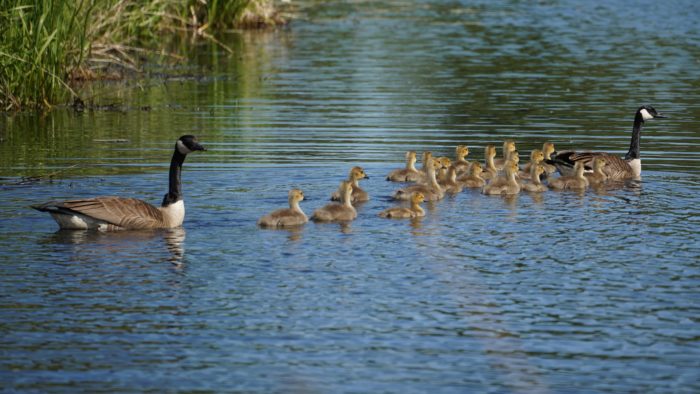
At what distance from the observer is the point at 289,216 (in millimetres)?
16656

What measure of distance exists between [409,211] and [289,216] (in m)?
1.70

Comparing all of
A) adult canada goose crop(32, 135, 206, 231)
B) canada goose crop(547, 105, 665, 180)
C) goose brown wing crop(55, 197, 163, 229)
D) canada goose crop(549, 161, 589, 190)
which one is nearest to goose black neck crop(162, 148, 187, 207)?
adult canada goose crop(32, 135, 206, 231)

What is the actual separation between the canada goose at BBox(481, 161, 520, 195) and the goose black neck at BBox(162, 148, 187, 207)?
467cm

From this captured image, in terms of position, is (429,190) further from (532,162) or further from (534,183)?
(532,162)

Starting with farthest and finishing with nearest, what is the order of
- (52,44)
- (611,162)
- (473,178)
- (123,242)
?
1. (52,44)
2. (611,162)
3. (473,178)
4. (123,242)

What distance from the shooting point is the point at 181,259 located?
14.9 meters

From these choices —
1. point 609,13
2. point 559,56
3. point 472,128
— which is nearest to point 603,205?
point 472,128

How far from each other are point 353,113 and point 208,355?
678 inches

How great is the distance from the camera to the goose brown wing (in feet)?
53.0

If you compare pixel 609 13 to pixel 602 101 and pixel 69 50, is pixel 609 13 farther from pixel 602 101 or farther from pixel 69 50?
pixel 69 50

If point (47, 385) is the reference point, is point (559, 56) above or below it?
above

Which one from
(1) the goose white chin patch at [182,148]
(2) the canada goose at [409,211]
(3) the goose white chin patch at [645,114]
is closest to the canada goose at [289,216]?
(2) the canada goose at [409,211]

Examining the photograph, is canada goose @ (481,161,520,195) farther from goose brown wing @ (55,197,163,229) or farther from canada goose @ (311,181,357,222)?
goose brown wing @ (55,197,163,229)

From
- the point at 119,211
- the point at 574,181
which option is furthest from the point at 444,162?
the point at 119,211
